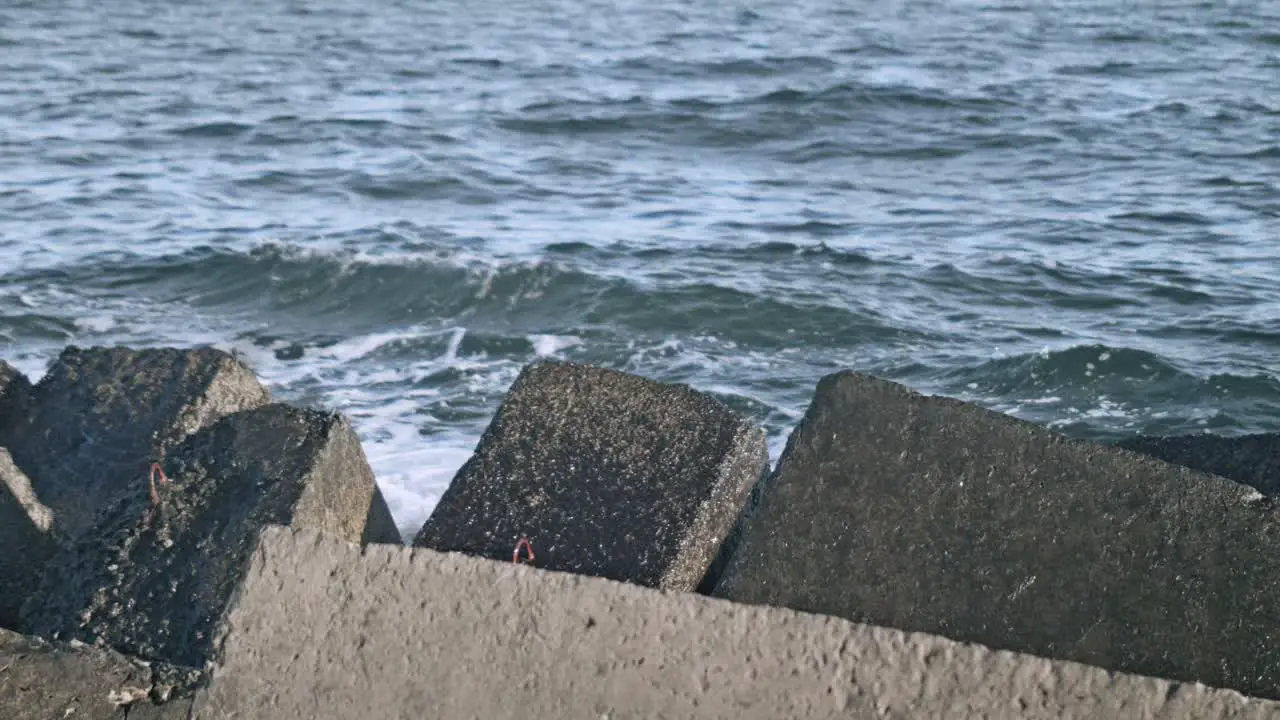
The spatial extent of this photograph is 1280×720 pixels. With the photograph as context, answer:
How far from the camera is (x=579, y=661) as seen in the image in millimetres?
2371

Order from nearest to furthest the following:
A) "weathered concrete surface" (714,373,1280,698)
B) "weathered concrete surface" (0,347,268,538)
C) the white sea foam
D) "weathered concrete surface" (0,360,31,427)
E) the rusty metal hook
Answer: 1. "weathered concrete surface" (714,373,1280,698)
2. the rusty metal hook
3. "weathered concrete surface" (0,347,268,538)
4. "weathered concrete surface" (0,360,31,427)
5. the white sea foam

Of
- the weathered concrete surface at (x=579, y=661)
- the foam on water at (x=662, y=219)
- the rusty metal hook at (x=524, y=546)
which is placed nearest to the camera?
the weathered concrete surface at (x=579, y=661)

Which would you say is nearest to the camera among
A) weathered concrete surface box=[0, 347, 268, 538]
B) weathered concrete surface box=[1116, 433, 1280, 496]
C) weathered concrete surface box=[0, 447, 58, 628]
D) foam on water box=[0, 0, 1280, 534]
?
weathered concrete surface box=[1116, 433, 1280, 496]

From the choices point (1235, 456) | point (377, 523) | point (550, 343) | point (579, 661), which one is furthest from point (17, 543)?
point (550, 343)

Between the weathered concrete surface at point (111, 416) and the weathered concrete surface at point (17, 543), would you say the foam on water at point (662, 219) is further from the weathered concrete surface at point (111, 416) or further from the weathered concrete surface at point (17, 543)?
the weathered concrete surface at point (17, 543)

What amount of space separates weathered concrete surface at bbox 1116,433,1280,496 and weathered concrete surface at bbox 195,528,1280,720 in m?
1.03

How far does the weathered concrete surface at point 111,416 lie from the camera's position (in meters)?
3.55

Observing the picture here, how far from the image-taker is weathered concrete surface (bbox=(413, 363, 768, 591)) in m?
3.04

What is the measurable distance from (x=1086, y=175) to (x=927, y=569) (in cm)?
964

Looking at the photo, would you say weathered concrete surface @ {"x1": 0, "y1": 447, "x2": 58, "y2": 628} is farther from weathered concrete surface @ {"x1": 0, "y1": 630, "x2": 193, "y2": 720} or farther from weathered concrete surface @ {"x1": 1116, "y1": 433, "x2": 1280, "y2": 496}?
weathered concrete surface @ {"x1": 1116, "y1": 433, "x2": 1280, "y2": 496}

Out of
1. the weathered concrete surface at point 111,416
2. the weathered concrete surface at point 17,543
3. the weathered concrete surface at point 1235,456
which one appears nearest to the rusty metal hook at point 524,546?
the weathered concrete surface at point 111,416

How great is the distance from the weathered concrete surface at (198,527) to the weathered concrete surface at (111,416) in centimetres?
15

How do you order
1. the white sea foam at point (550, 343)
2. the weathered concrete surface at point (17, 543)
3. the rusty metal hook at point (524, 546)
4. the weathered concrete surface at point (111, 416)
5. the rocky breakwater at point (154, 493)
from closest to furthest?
the rusty metal hook at point (524, 546), the rocky breakwater at point (154, 493), the weathered concrete surface at point (17, 543), the weathered concrete surface at point (111, 416), the white sea foam at point (550, 343)

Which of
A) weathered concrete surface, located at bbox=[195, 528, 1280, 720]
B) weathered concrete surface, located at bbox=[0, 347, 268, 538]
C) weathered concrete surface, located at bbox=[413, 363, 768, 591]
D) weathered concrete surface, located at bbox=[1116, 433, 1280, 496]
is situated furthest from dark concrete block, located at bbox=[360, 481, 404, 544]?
weathered concrete surface, located at bbox=[1116, 433, 1280, 496]
